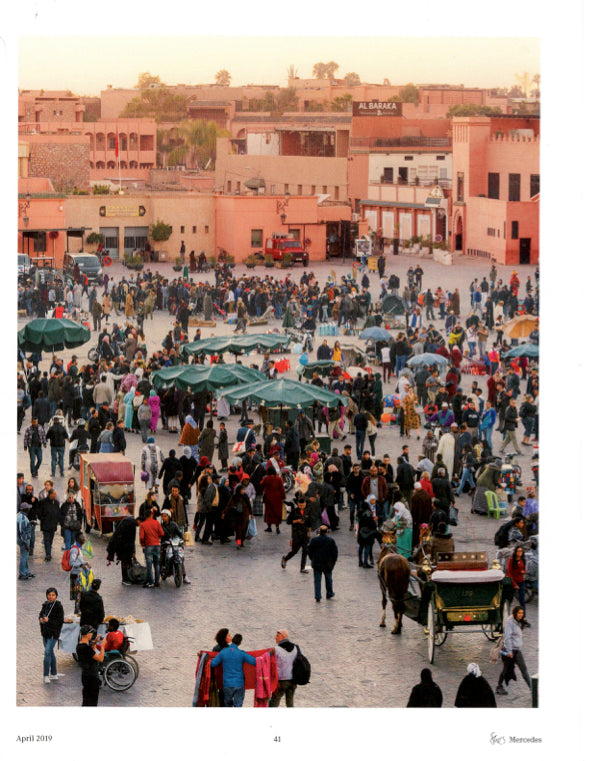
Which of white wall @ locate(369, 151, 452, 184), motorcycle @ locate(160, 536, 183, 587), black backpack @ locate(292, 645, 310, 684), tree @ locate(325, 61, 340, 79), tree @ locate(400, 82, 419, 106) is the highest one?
tree @ locate(325, 61, 340, 79)

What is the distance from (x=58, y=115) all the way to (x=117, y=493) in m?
53.1

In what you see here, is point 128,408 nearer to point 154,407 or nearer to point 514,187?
point 154,407

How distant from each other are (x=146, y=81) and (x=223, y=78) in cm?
707

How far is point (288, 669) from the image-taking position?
1246 centimetres

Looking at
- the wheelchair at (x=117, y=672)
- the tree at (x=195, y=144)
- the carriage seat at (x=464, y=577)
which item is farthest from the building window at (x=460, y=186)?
the wheelchair at (x=117, y=672)

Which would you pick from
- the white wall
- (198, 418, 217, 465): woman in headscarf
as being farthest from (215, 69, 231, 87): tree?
(198, 418, 217, 465): woman in headscarf

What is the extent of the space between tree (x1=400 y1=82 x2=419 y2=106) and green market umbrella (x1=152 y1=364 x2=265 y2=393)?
147ft

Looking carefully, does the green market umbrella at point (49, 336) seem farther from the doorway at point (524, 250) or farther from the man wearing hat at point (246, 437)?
the doorway at point (524, 250)

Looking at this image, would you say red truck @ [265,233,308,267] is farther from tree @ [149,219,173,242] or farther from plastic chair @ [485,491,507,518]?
plastic chair @ [485,491,507,518]

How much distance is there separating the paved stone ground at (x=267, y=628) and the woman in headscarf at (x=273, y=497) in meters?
0.25

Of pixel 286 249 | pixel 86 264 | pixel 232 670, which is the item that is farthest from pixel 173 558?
pixel 286 249

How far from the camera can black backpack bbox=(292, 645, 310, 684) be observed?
12492 mm
